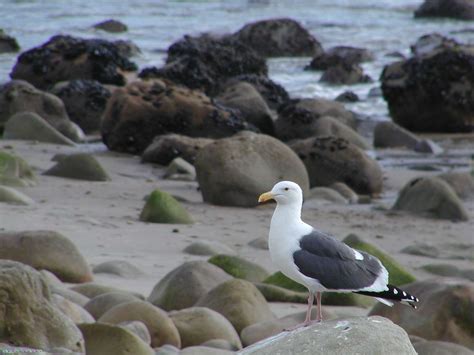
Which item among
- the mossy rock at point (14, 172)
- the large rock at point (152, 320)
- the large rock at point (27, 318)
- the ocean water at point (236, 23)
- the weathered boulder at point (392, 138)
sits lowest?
the ocean water at point (236, 23)

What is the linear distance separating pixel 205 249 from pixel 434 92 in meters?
12.3

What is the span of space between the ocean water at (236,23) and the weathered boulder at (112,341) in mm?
19257

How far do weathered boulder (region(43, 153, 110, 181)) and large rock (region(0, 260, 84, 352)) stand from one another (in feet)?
24.4

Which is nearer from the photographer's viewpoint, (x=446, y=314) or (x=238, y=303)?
(x=446, y=314)

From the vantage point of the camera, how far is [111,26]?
3456cm

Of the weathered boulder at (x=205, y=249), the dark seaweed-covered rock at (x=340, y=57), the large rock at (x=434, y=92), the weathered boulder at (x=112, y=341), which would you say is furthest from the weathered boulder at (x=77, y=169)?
the dark seaweed-covered rock at (x=340, y=57)

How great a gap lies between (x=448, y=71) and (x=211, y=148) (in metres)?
10.1

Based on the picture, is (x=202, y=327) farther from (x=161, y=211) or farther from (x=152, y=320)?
(x=161, y=211)

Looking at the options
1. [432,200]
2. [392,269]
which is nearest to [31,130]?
[432,200]

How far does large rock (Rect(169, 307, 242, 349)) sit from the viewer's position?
7.70 m

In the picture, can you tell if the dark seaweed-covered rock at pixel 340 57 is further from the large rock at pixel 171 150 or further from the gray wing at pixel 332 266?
the gray wing at pixel 332 266

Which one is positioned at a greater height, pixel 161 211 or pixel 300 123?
pixel 161 211

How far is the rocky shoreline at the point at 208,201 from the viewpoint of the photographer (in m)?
7.50

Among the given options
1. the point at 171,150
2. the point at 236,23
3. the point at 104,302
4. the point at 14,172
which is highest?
the point at 104,302
